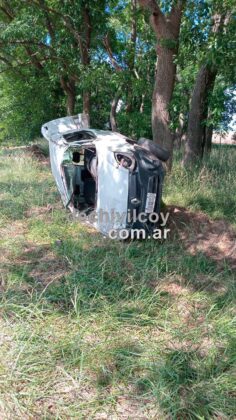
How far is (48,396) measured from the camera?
2.08m

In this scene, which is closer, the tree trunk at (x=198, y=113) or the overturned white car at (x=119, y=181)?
the overturned white car at (x=119, y=181)

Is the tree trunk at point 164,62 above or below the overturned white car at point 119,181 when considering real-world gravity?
above

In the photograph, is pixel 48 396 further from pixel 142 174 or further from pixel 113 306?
pixel 142 174

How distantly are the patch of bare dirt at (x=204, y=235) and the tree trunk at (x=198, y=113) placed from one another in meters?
2.28

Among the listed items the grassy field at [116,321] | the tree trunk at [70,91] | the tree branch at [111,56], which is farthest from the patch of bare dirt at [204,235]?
the tree trunk at [70,91]

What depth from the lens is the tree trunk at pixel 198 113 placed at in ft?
21.0

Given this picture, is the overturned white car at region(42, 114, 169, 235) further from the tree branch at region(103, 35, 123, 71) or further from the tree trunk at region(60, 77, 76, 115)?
the tree trunk at region(60, 77, 76, 115)

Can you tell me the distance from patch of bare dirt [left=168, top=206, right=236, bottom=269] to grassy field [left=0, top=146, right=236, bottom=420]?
2 cm

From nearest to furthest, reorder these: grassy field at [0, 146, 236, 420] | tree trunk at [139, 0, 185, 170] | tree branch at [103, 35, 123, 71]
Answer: grassy field at [0, 146, 236, 420] → tree trunk at [139, 0, 185, 170] → tree branch at [103, 35, 123, 71]

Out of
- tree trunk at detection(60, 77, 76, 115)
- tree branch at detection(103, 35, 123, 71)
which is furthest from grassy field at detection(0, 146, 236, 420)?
tree trunk at detection(60, 77, 76, 115)

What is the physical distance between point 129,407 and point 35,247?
2.52 meters

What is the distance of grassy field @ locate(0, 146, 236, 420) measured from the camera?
2.06 m

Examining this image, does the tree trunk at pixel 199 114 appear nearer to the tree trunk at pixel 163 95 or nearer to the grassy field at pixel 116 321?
the tree trunk at pixel 163 95

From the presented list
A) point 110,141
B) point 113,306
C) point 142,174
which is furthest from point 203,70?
point 113,306
